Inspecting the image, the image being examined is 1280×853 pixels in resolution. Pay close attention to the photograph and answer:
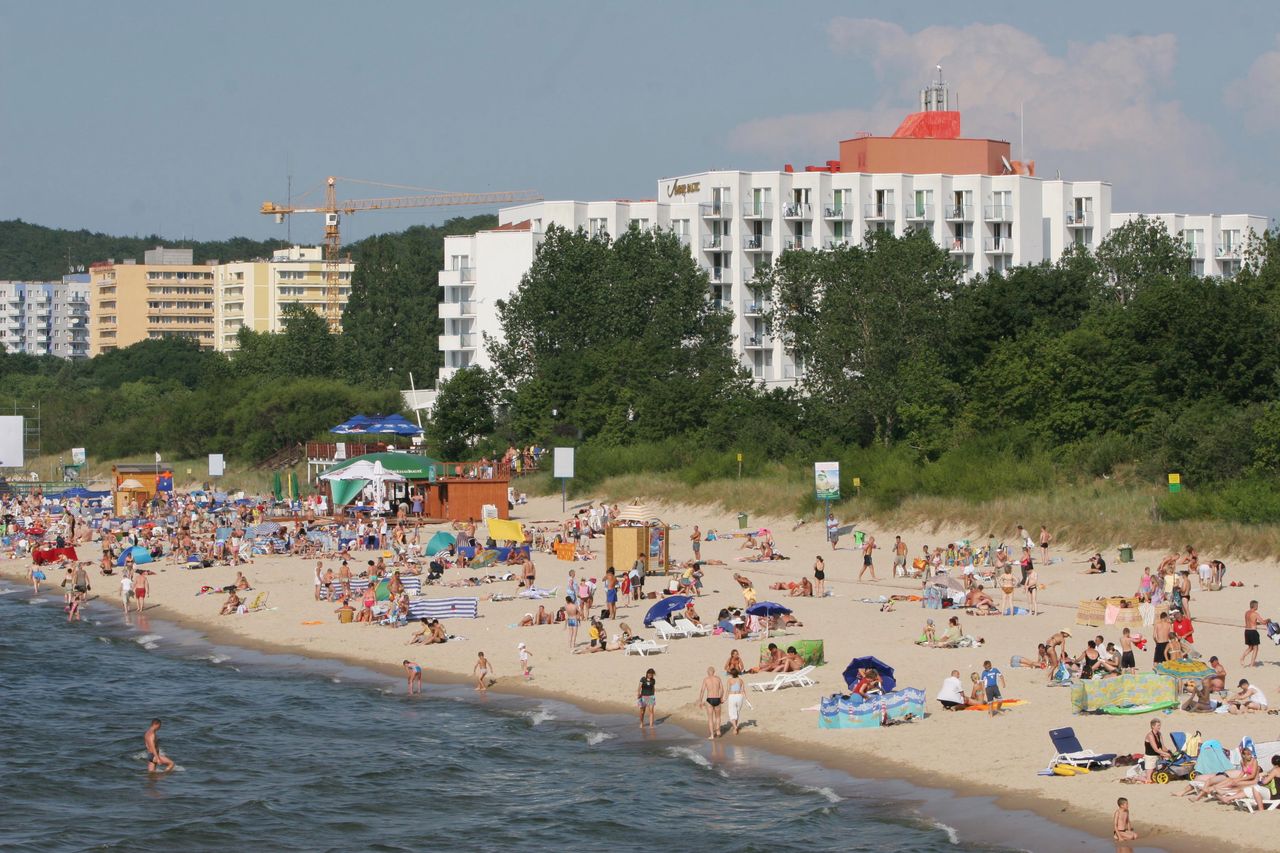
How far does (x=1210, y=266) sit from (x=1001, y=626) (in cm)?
8630

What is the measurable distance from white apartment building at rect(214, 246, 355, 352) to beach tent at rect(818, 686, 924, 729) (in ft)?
548

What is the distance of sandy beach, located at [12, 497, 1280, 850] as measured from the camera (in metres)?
20.0

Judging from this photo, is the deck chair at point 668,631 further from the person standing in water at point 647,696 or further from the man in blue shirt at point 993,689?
the man in blue shirt at point 993,689

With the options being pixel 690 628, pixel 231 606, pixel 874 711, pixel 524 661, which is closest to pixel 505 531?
pixel 231 606

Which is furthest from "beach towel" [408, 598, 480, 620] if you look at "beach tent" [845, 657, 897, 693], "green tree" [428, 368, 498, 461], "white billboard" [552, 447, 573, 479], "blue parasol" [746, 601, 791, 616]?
"green tree" [428, 368, 498, 461]

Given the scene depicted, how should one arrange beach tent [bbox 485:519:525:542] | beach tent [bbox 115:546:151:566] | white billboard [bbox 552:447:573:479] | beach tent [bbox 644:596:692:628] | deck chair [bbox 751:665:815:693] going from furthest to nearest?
1. white billboard [bbox 552:447:573:479]
2. beach tent [bbox 115:546:151:566]
3. beach tent [bbox 485:519:525:542]
4. beach tent [bbox 644:596:692:628]
5. deck chair [bbox 751:665:815:693]

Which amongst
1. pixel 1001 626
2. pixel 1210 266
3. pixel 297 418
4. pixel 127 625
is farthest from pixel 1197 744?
pixel 1210 266

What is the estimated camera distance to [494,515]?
170ft

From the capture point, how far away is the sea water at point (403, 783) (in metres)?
19.9

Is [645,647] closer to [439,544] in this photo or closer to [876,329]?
[439,544]

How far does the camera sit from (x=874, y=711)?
23719 millimetres

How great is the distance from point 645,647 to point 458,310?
68386mm

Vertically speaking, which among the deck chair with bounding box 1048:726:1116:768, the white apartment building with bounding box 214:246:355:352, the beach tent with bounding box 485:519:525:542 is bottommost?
the deck chair with bounding box 1048:726:1116:768

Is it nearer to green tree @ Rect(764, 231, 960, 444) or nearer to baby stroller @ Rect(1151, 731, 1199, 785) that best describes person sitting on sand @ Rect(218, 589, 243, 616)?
green tree @ Rect(764, 231, 960, 444)
